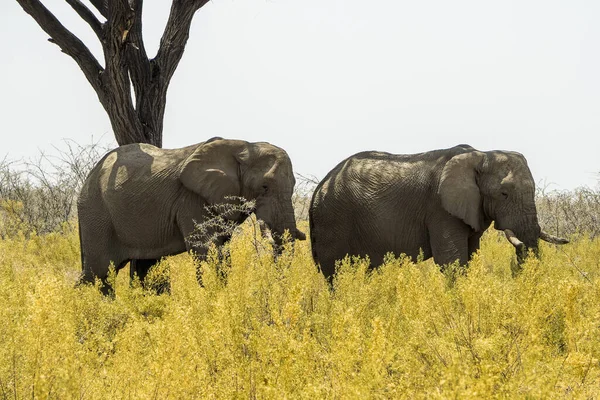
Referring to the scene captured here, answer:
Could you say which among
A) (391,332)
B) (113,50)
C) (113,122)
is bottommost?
(391,332)

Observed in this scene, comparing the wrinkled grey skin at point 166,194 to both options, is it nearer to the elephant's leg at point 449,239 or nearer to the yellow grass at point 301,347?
the elephant's leg at point 449,239

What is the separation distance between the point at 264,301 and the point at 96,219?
4007 mm

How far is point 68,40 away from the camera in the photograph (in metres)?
11.8

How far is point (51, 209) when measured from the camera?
1733 centimetres

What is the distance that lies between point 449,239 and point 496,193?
670 millimetres

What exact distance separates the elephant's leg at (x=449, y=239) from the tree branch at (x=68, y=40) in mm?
5382

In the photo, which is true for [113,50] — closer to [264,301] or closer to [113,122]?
[113,122]

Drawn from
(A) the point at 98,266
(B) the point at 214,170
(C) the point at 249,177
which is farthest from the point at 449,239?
(A) the point at 98,266

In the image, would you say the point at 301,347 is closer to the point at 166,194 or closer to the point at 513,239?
the point at 513,239

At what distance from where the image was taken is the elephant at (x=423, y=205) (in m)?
8.76

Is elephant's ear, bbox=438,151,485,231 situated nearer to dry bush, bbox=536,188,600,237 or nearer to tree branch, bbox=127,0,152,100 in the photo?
tree branch, bbox=127,0,152,100

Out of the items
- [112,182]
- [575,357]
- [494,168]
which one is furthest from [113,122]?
[575,357]

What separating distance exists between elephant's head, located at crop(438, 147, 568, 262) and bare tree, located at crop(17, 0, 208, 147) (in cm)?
460

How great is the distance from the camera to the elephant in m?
8.76
